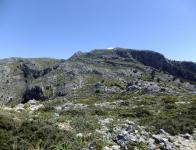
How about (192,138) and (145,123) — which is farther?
(145,123)

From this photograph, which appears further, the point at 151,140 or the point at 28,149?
the point at 151,140

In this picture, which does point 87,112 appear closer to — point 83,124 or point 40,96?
point 83,124

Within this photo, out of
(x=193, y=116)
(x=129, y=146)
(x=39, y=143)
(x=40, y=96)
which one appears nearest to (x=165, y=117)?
(x=193, y=116)

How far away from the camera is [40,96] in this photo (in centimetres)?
16225

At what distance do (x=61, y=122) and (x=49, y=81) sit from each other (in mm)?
142400

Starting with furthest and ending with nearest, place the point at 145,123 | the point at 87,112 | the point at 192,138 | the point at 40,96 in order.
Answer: the point at 40,96, the point at 87,112, the point at 145,123, the point at 192,138

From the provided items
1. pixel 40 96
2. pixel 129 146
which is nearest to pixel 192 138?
pixel 129 146

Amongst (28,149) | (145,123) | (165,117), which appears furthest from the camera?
(165,117)

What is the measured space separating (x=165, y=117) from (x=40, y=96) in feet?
438

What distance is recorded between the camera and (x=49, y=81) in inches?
6713

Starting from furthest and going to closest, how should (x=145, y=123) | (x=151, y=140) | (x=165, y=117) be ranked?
(x=165, y=117)
(x=145, y=123)
(x=151, y=140)

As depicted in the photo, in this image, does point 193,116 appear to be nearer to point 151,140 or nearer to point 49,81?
point 151,140

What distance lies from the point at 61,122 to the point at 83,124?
7.82 ft

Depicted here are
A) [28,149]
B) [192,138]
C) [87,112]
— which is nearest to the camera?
[28,149]
